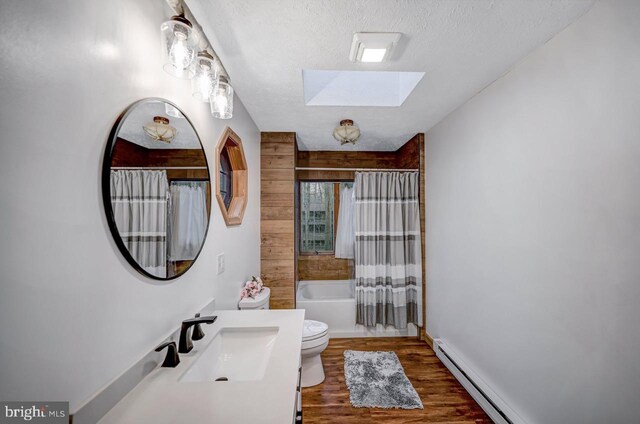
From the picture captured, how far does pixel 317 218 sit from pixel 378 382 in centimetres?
231

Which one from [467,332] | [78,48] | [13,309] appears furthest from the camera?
[467,332]

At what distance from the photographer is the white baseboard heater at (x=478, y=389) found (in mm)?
1693

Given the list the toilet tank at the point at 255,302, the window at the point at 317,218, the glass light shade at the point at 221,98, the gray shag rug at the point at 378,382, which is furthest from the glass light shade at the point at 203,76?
the window at the point at 317,218

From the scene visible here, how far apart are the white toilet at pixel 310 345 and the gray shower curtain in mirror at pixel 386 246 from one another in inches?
35.7

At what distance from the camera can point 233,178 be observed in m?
2.23

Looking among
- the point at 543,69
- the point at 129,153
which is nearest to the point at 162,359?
the point at 129,153

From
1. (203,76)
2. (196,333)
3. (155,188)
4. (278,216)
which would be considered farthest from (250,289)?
(203,76)

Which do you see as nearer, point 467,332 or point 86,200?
point 86,200

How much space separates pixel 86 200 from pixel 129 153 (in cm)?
22

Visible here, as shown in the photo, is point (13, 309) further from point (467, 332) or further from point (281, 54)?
point (467, 332)

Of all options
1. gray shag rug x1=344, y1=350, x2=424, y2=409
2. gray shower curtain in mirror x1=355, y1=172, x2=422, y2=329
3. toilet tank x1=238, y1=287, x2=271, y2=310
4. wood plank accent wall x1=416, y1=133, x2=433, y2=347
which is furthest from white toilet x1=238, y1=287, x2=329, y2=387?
wood plank accent wall x1=416, y1=133, x2=433, y2=347

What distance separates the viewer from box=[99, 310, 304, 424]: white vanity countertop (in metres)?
0.75

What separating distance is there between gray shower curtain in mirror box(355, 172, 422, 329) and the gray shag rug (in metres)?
0.50

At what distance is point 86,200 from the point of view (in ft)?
2.43
